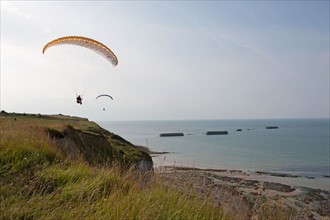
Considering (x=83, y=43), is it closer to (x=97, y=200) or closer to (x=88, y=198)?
(x=97, y=200)

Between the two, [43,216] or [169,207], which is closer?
[43,216]

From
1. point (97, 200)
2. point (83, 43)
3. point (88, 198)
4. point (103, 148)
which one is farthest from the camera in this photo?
point (103, 148)

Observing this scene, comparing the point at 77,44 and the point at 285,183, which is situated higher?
the point at 77,44

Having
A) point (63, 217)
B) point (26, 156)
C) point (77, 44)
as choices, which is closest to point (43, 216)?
point (63, 217)

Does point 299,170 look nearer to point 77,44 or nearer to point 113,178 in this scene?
point 77,44

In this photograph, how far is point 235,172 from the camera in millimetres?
50094

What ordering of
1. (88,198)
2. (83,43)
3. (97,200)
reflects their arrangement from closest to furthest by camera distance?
(88,198)
(97,200)
(83,43)

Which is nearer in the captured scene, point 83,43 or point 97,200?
point 97,200

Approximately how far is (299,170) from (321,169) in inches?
147

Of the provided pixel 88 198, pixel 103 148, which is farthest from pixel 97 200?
pixel 103 148

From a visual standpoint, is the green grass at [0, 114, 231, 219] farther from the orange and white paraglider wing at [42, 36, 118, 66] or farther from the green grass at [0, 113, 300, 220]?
the orange and white paraglider wing at [42, 36, 118, 66]

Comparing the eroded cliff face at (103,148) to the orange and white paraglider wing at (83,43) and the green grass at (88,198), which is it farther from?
the green grass at (88,198)

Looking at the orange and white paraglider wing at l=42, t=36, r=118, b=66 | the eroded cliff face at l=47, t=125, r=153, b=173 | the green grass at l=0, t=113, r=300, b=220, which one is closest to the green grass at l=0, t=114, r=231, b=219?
the green grass at l=0, t=113, r=300, b=220

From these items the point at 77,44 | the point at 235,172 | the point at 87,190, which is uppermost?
the point at 77,44
